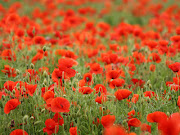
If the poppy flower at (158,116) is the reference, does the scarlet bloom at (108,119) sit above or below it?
below

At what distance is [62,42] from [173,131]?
7.86 feet

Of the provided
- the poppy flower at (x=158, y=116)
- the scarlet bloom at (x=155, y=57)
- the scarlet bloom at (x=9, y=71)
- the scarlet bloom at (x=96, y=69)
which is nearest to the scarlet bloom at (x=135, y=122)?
the poppy flower at (x=158, y=116)

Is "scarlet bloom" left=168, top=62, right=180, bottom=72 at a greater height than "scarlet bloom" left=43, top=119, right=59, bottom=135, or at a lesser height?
greater

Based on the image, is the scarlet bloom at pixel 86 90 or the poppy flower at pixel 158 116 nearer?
the poppy flower at pixel 158 116

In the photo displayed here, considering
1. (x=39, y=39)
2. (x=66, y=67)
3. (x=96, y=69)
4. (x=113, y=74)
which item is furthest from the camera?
(x=39, y=39)

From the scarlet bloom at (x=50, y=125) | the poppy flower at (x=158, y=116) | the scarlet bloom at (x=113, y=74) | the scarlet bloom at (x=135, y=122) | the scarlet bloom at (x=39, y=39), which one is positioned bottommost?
the scarlet bloom at (x=50, y=125)

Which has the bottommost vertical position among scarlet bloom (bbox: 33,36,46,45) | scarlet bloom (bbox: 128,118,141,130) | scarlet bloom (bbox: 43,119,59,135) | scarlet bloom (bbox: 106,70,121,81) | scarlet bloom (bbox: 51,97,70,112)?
scarlet bloom (bbox: 43,119,59,135)

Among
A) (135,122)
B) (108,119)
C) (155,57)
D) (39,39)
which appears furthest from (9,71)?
(155,57)

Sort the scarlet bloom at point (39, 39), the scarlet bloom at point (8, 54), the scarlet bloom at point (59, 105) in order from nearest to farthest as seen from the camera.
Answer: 1. the scarlet bloom at point (59, 105)
2. the scarlet bloom at point (8, 54)
3. the scarlet bloom at point (39, 39)

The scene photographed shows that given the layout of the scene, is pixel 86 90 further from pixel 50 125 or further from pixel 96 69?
pixel 96 69

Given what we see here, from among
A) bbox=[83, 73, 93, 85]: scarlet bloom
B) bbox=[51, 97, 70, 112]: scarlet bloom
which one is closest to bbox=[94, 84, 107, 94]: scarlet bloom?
bbox=[83, 73, 93, 85]: scarlet bloom

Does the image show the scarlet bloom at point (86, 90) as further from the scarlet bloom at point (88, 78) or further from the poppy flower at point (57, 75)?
the scarlet bloom at point (88, 78)

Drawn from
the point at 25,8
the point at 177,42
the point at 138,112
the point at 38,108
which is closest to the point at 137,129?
the point at 138,112

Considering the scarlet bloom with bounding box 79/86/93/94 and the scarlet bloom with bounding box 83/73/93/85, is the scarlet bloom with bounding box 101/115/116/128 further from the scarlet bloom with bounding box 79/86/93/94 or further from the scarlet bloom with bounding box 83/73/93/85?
the scarlet bloom with bounding box 83/73/93/85
